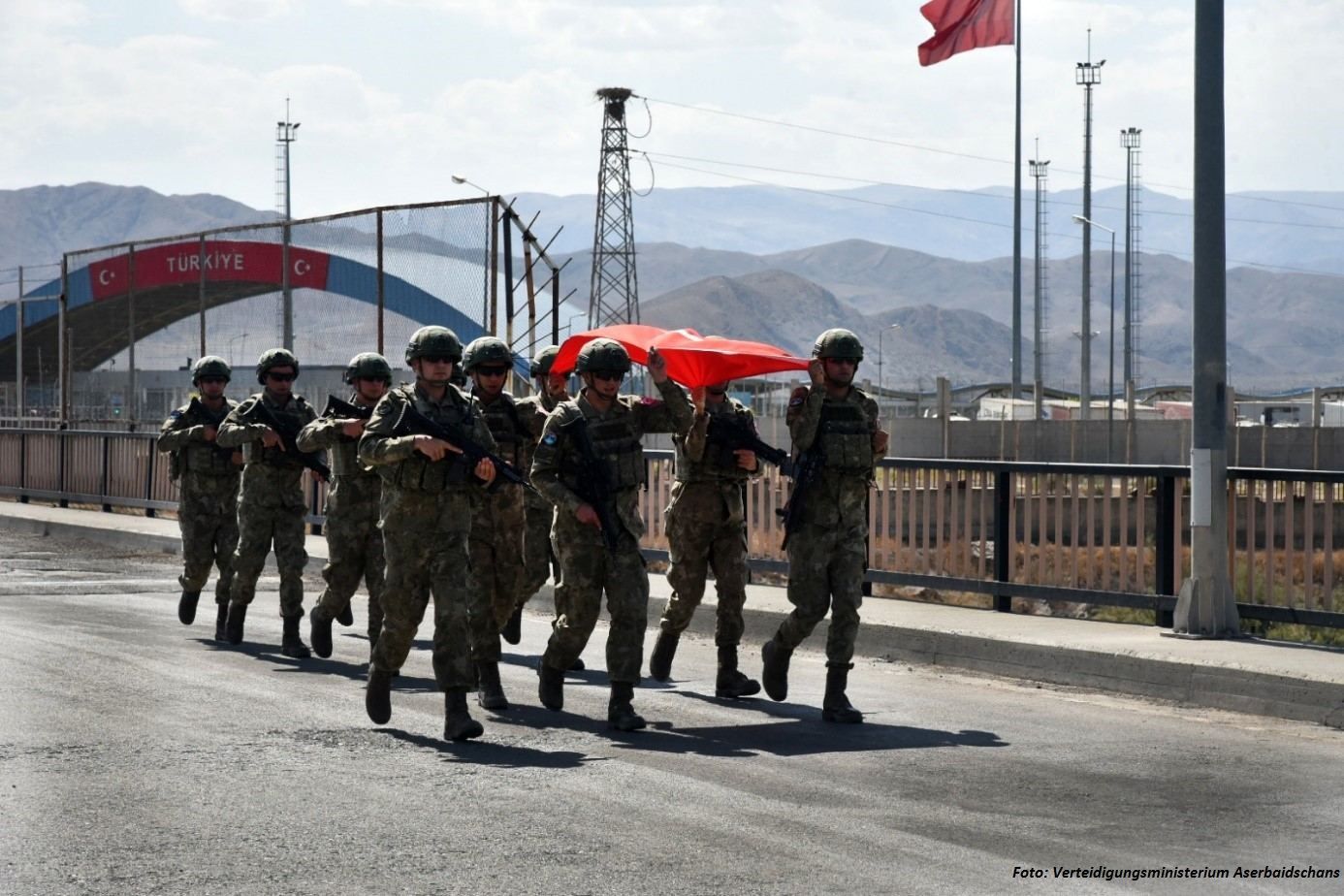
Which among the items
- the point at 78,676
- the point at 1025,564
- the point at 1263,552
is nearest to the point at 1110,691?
the point at 1263,552

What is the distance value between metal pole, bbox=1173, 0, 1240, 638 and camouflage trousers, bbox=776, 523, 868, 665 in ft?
10.7

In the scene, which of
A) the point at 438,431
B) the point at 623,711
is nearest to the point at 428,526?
the point at 438,431

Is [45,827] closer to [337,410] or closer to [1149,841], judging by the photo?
[1149,841]

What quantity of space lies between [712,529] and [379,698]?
240 centimetres

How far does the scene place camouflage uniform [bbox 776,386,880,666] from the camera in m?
9.77

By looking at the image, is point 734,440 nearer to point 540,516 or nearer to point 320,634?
point 540,516

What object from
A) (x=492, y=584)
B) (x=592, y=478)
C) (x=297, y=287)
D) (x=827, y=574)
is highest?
(x=297, y=287)

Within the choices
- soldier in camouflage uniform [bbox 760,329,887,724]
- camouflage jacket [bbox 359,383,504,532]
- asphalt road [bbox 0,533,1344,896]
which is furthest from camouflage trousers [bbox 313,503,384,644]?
soldier in camouflage uniform [bbox 760,329,887,724]

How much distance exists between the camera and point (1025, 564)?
1384 centimetres

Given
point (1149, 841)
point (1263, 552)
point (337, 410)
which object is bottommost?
point (1149, 841)

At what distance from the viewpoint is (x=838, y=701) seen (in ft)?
31.3

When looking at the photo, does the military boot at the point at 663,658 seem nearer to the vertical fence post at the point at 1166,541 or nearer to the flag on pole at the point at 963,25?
the vertical fence post at the point at 1166,541

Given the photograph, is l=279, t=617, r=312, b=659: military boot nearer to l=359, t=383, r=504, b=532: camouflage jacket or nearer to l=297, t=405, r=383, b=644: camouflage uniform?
l=297, t=405, r=383, b=644: camouflage uniform

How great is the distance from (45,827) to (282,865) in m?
1.13
